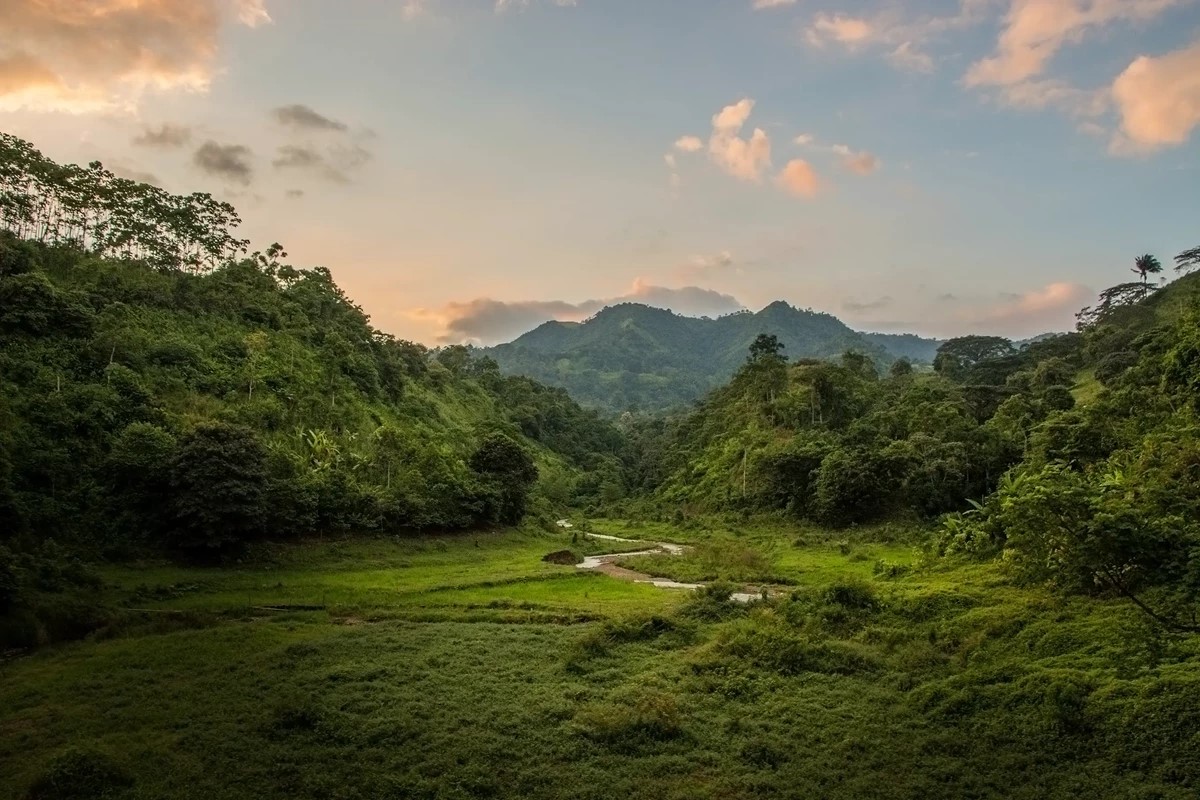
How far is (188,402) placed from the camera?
4616cm

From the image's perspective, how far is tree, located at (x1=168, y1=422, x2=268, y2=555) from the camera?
3469cm

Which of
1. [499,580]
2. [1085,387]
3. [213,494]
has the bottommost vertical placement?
[499,580]

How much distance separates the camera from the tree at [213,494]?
34.7m

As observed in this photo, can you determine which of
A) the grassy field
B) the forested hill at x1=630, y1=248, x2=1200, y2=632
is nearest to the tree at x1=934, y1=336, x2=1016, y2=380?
the forested hill at x1=630, y1=248, x2=1200, y2=632

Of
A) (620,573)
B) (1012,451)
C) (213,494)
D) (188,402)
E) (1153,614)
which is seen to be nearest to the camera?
(1153,614)

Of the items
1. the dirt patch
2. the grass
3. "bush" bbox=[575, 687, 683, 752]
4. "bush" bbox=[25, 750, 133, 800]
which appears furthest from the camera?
the grass

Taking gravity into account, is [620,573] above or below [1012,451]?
below

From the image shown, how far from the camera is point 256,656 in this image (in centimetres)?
2114

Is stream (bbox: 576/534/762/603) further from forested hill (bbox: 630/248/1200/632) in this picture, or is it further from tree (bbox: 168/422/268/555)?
tree (bbox: 168/422/268/555)

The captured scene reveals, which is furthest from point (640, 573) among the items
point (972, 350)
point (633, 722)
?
point (972, 350)

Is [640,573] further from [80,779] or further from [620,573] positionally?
[80,779]

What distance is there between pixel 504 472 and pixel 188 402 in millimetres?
22916

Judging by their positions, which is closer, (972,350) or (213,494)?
(213,494)

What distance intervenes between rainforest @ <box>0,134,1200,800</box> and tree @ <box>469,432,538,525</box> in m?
0.43
